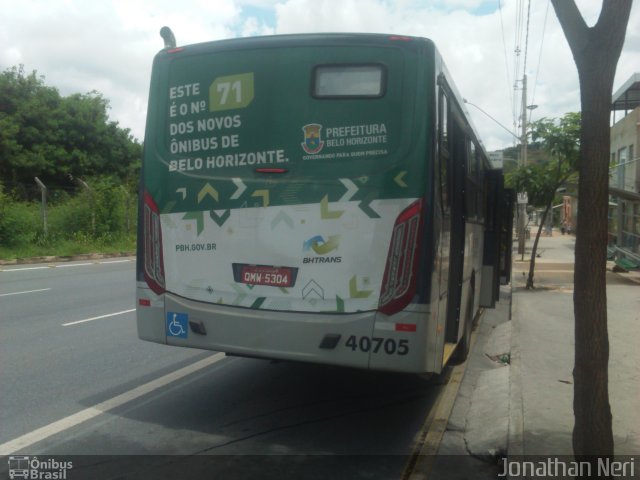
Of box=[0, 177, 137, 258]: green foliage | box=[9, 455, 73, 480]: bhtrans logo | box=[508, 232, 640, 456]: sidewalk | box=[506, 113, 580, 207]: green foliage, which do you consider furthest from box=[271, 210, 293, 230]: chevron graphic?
box=[0, 177, 137, 258]: green foliage

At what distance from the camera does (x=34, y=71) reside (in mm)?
35906

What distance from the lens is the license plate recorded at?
496 cm

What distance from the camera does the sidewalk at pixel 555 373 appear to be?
504cm

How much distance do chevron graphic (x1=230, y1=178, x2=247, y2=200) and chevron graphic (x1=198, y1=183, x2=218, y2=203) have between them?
16 cm

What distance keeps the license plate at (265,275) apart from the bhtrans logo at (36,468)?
1.85 meters

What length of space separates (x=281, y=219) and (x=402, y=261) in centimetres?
101

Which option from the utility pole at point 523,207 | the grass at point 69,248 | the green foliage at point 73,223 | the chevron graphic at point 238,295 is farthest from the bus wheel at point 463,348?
the utility pole at point 523,207

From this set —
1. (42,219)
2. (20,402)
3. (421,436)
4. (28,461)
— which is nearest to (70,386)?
(20,402)

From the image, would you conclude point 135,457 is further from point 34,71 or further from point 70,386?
point 34,71

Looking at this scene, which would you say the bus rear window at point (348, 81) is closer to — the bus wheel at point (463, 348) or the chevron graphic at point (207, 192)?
the chevron graphic at point (207, 192)

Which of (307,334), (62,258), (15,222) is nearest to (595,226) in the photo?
(307,334)

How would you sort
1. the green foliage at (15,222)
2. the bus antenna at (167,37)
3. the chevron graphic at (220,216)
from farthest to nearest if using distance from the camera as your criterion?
1. the green foliage at (15,222)
2. the bus antenna at (167,37)
3. the chevron graphic at (220,216)

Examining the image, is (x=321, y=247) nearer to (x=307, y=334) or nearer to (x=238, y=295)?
(x=307, y=334)

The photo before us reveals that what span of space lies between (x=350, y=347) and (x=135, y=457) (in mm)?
1780
